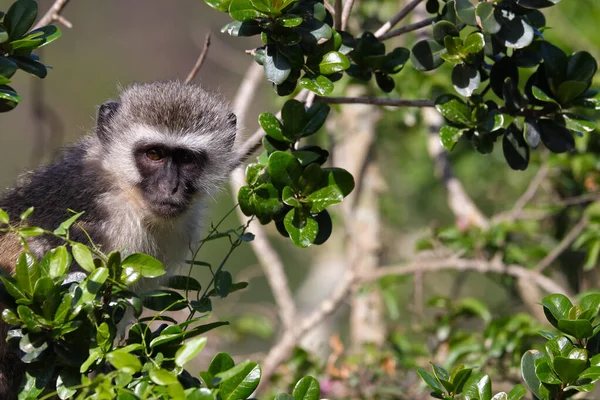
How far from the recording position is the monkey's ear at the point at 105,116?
3.41m

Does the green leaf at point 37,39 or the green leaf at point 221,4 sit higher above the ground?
the green leaf at point 37,39

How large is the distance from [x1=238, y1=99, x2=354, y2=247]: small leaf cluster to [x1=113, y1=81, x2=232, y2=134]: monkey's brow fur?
1.09 meters

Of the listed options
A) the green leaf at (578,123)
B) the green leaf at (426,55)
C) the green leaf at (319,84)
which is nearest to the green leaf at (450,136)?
the green leaf at (426,55)

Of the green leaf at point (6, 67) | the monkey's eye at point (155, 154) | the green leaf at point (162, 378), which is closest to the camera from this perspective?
the green leaf at point (162, 378)

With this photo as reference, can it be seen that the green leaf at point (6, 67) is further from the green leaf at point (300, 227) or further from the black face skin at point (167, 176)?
the black face skin at point (167, 176)

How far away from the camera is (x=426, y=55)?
2604mm

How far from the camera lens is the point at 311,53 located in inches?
94.5

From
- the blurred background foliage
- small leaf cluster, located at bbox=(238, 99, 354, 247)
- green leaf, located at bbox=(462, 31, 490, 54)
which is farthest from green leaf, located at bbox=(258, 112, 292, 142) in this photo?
the blurred background foliage

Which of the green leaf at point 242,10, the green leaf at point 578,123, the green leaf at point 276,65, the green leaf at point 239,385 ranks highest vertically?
the green leaf at point 242,10

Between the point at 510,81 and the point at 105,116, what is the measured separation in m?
1.79

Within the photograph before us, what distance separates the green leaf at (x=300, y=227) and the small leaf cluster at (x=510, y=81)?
22.7 inches

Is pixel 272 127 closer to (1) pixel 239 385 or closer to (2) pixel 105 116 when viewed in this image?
(1) pixel 239 385

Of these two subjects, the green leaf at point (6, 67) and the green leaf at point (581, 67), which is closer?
the green leaf at point (6, 67)

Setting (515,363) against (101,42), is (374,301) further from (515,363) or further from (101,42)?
(101,42)
